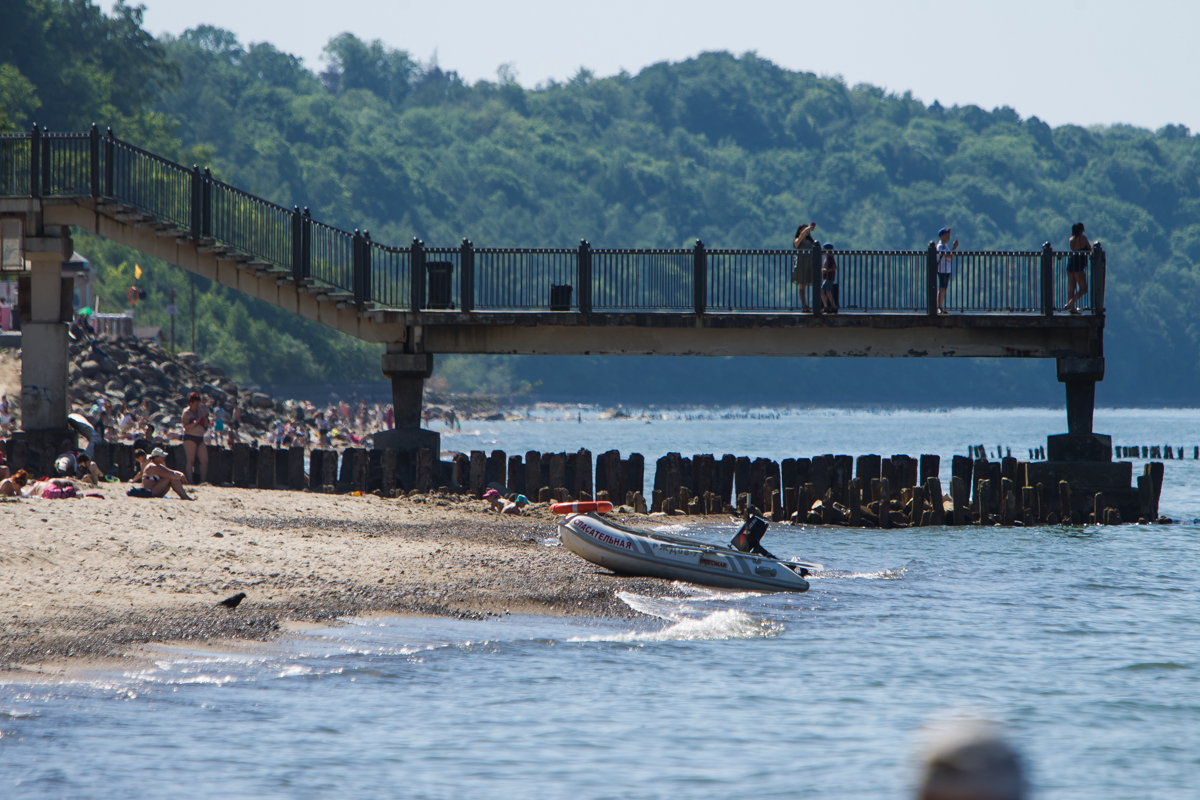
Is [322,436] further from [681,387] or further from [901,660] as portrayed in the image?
[681,387]

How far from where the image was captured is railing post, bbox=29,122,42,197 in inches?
1021

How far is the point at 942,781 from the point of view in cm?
231

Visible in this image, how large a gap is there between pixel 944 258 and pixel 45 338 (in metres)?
18.4

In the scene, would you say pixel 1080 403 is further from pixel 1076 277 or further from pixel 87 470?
pixel 87 470

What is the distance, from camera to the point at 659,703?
42.4 feet

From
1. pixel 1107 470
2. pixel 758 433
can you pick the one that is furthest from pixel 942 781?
pixel 758 433

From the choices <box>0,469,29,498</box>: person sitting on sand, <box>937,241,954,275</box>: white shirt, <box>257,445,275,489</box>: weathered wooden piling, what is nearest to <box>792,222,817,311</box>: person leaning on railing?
<box>937,241,954,275</box>: white shirt

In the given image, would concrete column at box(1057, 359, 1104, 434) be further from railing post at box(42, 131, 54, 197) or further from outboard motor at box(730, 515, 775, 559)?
railing post at box(42, 131, 54, 197)

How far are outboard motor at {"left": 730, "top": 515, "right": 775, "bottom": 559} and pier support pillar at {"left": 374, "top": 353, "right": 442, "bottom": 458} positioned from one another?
9390 mm

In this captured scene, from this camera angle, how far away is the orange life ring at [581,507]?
25.0 m

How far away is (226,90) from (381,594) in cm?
16441

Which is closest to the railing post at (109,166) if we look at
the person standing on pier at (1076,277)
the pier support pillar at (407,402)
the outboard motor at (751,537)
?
the pier support pillar at (407,402)

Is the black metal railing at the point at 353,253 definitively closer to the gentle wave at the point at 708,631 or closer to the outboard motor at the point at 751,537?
the outboard motor at the point at 751,537

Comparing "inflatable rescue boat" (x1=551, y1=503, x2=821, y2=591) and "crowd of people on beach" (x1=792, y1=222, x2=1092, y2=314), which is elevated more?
"crowd of people on beach" (x1=792, y1=222, x2=1092, y2=314)
